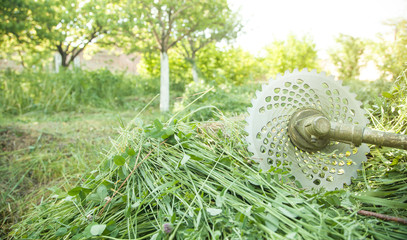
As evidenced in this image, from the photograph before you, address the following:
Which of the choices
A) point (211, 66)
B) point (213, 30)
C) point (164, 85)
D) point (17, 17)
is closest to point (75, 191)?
point (164, 85)

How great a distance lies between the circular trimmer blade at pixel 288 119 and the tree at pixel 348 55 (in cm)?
1301

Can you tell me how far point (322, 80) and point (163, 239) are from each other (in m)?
1.08

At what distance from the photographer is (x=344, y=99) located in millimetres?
1335

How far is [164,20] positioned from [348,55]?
11.0m

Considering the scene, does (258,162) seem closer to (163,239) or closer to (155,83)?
(163,239)

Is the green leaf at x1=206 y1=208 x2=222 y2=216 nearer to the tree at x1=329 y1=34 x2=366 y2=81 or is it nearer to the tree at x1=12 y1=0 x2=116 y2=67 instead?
the tree at x1=12 y1=0 x2=116 y2=67

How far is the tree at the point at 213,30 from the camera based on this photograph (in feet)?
23.6

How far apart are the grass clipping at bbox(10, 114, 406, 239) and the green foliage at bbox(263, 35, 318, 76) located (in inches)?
483

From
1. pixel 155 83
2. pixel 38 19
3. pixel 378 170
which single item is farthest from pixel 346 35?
pixel 378 170

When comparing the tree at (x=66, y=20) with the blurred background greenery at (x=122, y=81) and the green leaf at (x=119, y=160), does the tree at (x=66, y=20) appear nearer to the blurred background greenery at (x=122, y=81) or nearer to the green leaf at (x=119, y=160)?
the blurred background greenery at (x=122, y=81)

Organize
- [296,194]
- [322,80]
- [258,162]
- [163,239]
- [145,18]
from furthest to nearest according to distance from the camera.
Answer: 1. [145,18]
2. [322,80]
3. [258,162]
4. [296,194]
5. [163,239]

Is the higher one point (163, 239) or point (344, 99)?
point (344, 99)

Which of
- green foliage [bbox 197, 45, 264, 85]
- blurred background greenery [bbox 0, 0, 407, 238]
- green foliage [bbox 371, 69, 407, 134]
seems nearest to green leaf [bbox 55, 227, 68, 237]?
blurred background greenery [bbox 0, 0, 407, 238]

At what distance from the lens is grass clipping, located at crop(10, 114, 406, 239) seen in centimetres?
85
